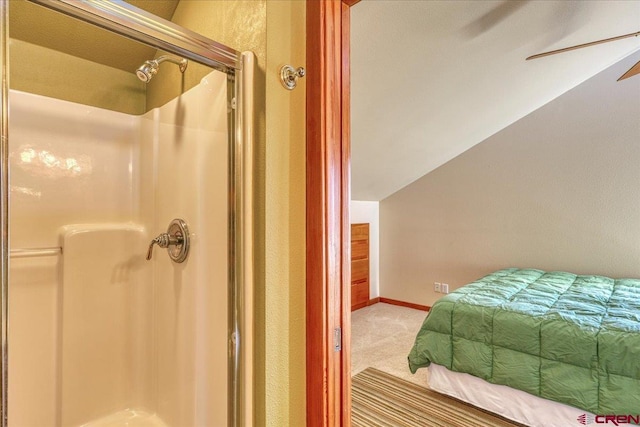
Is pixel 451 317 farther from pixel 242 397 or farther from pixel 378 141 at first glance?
pixel 242 397

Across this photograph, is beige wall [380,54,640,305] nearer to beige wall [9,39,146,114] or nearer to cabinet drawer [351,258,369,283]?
cabinet drawer [351,258,369,283]

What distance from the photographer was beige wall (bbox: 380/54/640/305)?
120 inches

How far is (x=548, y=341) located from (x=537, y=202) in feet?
6.98

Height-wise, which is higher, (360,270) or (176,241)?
(176,241)

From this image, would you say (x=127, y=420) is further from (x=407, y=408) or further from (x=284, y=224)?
(x=407, y=408)

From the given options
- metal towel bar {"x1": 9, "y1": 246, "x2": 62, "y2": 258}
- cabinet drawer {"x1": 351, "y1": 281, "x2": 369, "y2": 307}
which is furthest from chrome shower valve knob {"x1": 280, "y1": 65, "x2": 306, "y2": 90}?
cabinet drawer {"x1": 351, "y1": 281, "x2": 369, "y2": 307}

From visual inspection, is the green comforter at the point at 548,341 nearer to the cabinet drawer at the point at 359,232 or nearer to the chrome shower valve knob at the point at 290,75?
the cabinet drawer at the point at 359,232

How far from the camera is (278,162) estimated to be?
3.09ft

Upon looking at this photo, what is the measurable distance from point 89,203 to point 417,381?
93.8 inches

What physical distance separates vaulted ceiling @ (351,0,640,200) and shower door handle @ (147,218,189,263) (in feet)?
4.37

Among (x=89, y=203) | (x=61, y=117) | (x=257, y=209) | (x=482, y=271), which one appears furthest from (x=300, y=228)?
(x=482, y=271)

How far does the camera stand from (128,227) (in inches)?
63.9

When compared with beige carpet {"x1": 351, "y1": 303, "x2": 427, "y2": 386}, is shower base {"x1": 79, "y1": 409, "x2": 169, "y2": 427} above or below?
above

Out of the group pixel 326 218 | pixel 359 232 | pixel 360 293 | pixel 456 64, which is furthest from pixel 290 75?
pixel 360 293
